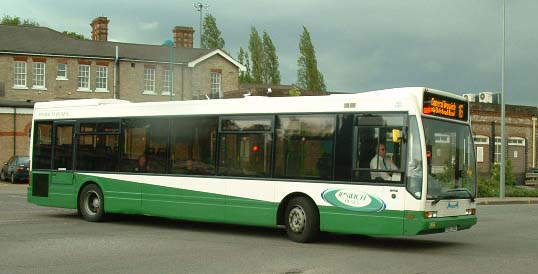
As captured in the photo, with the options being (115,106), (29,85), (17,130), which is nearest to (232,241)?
(115,106)

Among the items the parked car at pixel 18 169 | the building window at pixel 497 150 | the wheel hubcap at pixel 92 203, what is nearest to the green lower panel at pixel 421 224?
the wheel hubcap at pixel 92 203

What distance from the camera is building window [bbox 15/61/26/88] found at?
5112 centimetres

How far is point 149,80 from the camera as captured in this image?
182 ft

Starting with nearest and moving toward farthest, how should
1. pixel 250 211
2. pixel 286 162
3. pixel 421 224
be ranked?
pixel 421 224, pixel 286 162, pixel 250 211

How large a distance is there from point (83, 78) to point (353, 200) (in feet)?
144

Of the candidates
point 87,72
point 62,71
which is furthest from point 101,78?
point 62,71

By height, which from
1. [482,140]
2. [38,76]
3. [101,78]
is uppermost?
[101,78]

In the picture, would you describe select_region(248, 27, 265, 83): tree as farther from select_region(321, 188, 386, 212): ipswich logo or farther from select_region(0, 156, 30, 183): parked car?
A: select_region(321, 188, 386, 212): ipswich logo

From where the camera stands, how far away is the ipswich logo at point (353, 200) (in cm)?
1223

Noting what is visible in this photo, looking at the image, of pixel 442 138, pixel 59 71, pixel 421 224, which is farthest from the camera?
pixel 59 71

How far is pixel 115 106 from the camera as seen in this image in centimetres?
1683

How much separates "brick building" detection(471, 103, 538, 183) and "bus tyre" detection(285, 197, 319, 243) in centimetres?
3780

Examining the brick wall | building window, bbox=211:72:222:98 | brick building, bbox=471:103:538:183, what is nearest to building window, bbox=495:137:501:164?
brick building, bbox=471:103:538:183

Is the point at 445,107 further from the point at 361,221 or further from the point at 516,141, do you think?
the point at 516,141
